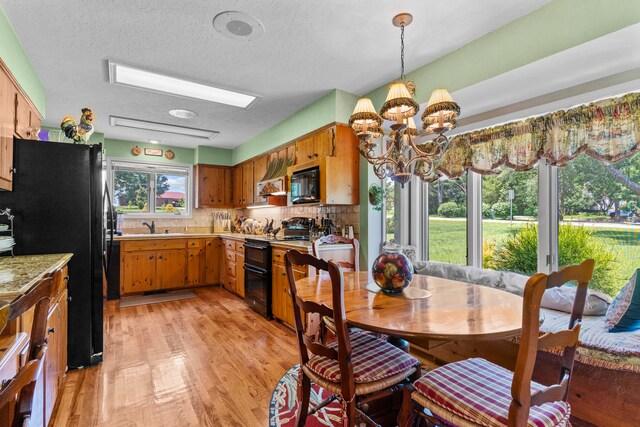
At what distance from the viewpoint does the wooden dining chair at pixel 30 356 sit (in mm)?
665

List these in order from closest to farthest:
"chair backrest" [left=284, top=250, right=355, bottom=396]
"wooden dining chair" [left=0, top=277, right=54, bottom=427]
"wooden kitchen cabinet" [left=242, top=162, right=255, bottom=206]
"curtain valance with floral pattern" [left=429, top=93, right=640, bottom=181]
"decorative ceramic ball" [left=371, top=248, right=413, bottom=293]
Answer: "wooden dining chair" [left=0, top=277, right=54, bottom=427] → "chair backrest" [left=284, top=250, right=355, bottom=396] → "decorative ceramic ball" [left=371, top=248, right=413, bottom=293] → "curtain valance with floral pattern" [left=429, top=93, right=640, bottom=181] → "wooden kitchen cabinet" [left=242, top=162, right=255, bottom=206]

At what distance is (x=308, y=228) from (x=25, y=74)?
307 cm

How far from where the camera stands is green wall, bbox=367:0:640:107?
5.85 feet

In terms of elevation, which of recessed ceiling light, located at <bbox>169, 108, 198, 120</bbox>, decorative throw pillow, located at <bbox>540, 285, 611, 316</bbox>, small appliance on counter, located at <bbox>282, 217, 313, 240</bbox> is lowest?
decorative throw pillow, located at <bbox>540, 285, 611, 316</bbox>

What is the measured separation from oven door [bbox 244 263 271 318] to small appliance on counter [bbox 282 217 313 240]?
58 cm

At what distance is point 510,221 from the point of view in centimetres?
281

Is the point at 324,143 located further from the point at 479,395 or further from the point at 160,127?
the point at 479,395

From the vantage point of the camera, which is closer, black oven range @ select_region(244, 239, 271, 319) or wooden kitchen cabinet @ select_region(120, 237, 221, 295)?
black oven range @ select_region(244, 239, 271, 319)

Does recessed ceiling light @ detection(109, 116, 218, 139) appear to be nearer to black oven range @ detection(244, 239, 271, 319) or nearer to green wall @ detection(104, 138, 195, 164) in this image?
green wall @ detection(104, 138, 195, 164)

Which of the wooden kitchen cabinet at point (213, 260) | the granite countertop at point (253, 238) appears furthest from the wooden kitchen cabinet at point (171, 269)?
the wooden kitchen cabinet at point (213, 260)

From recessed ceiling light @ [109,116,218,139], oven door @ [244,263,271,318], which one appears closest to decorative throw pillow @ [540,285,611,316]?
oven door @ [244,263,271,318]

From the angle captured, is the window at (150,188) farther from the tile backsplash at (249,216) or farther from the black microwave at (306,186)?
the black microwave at (306,186)

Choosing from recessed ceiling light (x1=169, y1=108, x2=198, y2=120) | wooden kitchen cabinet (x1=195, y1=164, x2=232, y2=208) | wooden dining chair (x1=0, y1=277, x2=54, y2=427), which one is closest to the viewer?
wooden dining chair (x1=0, y1=277, x2=54, y2=427)

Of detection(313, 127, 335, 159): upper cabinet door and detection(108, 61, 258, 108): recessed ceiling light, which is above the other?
detection(108, 61, 258, 108): recessed ceiling light
